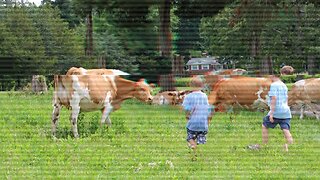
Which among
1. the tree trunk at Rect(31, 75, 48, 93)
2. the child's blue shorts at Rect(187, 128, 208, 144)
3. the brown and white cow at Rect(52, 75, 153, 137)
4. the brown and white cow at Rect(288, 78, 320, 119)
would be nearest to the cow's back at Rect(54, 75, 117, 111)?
the brown and white cow at Rect(52, 75, 153, 137)

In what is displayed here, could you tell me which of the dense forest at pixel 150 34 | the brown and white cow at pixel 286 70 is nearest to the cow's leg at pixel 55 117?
the dense forest at pixel 150 34

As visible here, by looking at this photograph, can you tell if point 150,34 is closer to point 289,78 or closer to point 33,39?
point 33,39

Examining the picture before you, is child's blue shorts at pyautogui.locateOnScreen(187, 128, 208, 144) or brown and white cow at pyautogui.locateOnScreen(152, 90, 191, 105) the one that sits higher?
brown and white cow at pyautogui.locateOnScreen(152, 90, 191, 105)

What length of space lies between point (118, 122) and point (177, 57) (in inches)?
25.6

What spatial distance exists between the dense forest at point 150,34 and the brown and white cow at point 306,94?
588 millimetres

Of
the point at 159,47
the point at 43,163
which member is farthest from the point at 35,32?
the point at 43,163

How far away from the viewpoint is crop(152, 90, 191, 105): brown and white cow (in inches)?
154

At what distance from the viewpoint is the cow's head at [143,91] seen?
3790 mm

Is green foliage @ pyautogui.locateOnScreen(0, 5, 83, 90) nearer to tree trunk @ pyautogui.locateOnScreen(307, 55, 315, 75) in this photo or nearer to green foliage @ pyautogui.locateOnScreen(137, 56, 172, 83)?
green foliage @ pyautogui.locateOnScreen(137, 56, 172, 83)

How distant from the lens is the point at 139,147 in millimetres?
2953

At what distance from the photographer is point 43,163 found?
101 inches

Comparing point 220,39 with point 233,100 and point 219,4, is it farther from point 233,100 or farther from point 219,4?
point 233,100

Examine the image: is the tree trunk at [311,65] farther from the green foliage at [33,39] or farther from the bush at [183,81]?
the green foliage at [33,39]

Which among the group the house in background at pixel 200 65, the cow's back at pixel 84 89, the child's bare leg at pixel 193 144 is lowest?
the child's bare leg at pixel 193 144
